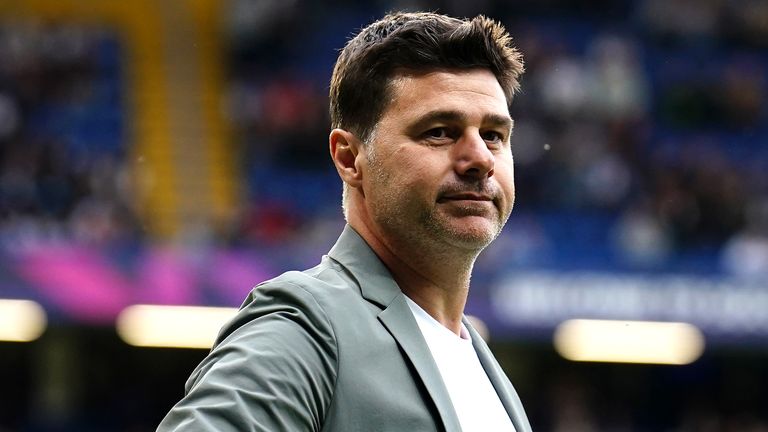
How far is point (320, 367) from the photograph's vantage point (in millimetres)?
1710

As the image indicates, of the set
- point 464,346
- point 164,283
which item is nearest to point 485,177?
point 464,346

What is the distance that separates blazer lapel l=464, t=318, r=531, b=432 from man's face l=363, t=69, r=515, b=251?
252mm

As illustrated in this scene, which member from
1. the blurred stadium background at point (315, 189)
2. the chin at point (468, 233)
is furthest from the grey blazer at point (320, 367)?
the blurred stadium background at point (315, 189)

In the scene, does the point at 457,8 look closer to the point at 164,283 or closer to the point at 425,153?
the point at 164,283

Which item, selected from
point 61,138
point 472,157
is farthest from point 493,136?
point 61,138

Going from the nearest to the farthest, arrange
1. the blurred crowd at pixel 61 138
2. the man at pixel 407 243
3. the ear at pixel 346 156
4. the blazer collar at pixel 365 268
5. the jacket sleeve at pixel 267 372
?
1. the jacket sleeve at pixel 267 372
2. the man at pixel 407 243
3. the blazer collar at pixel 365 268
4. the ear at pixel 346 156
5. the blurred crowd at pixel 61 138

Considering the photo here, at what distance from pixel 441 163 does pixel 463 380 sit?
340 millimetres

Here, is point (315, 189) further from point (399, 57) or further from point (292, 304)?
point (292, 304)

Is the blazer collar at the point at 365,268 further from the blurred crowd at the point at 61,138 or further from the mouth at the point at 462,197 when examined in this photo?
the blurred crowd at the point at 61,138

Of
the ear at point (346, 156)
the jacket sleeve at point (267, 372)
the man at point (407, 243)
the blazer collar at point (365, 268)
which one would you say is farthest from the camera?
the ear at point (346, 156)

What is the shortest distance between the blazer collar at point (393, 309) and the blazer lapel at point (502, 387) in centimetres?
26

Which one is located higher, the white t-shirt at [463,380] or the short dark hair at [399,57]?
the short dark hair at [399,57]

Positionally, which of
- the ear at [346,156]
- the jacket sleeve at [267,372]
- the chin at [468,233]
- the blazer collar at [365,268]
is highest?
the ear at [346,156]

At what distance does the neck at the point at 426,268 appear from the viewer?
6.74 ft
